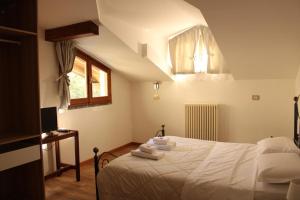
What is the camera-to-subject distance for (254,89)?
443cm

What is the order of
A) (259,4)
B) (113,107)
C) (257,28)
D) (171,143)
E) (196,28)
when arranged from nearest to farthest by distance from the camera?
(259,4)
(257,28)
(171,143)
(196,28)
(113,107)

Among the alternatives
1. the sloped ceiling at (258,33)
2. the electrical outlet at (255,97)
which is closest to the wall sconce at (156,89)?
the sloped ceiling at (258,33)

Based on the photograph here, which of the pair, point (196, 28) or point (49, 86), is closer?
point (49, 86)

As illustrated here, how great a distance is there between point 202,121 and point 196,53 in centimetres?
136

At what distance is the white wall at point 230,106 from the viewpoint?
14.0ft

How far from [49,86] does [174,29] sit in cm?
246

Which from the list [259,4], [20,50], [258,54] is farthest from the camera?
[258,54]

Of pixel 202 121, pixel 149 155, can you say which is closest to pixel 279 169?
pixel 149 155

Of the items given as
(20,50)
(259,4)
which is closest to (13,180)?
(20,50)

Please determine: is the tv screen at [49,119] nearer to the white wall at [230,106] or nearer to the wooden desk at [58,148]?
the wooden desk at [58,148]

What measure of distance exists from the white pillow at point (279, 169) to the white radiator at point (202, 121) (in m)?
2.49

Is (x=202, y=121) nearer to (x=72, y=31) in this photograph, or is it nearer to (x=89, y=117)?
(x=89, y=117)

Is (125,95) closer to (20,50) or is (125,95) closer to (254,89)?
(254,89)

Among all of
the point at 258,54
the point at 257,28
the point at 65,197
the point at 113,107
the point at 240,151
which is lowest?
the point at 65,197
